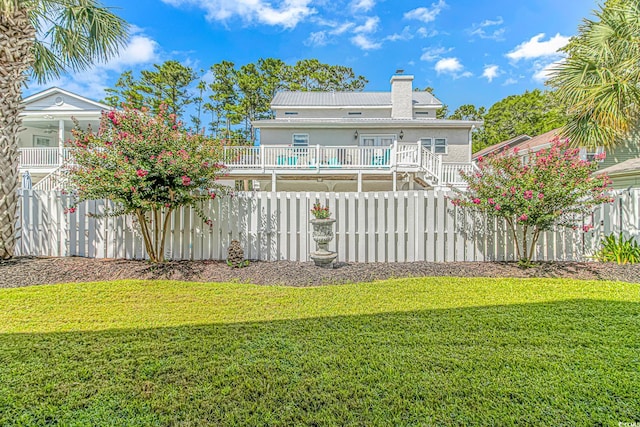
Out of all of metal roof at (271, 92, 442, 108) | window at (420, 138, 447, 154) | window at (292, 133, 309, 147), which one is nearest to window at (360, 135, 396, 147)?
window at (420, 138, 447, 154)

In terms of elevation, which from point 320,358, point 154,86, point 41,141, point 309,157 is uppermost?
point 154,86

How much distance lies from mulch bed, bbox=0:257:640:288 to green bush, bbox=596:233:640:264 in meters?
0.39

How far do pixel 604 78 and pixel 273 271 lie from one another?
34.2 feet

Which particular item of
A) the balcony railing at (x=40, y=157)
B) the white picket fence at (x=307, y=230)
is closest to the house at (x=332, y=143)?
the balcony railing at (x=40, y=157)

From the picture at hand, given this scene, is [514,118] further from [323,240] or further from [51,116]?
[51,116]

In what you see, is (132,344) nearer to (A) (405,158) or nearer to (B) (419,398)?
(B) (419,398)

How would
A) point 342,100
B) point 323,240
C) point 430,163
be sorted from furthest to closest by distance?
point 342,100, point 430,163, point 323,240

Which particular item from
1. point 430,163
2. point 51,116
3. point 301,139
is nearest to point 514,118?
point 301,139

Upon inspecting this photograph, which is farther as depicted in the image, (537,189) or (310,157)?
(310,157)

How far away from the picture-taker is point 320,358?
2506 mm

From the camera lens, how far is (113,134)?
5.38 metres

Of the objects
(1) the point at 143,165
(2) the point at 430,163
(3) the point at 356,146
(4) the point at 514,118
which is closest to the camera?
(1) the point at 143,165

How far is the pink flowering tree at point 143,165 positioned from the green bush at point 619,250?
24.3ft

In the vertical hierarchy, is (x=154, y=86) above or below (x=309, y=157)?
above
